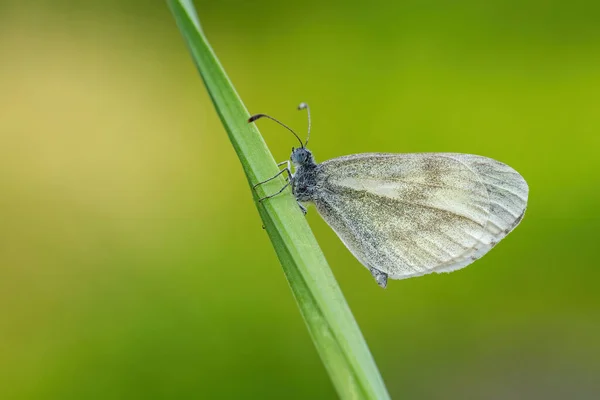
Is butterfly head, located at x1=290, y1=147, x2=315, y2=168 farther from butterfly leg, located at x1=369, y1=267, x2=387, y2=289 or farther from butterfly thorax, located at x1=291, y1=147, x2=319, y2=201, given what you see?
butterfly leg, located at x1=369, y1=267, x2=387, y2=289

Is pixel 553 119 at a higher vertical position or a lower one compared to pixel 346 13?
lower

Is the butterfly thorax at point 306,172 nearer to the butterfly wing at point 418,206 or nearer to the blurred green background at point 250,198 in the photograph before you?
the butterfly wing at point 418,206

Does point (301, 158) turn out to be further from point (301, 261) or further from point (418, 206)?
point (301, 261)

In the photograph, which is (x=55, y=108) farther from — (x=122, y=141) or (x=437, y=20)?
(x=437, y=20)

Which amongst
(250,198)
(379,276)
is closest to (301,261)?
(379,276)

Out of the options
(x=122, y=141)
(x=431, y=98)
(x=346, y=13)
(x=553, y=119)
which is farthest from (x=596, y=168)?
(x=122, y=141)

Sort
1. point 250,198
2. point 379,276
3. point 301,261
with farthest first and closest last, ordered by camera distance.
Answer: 1. point 250,198
2. point 379,276
3. point 301,261
